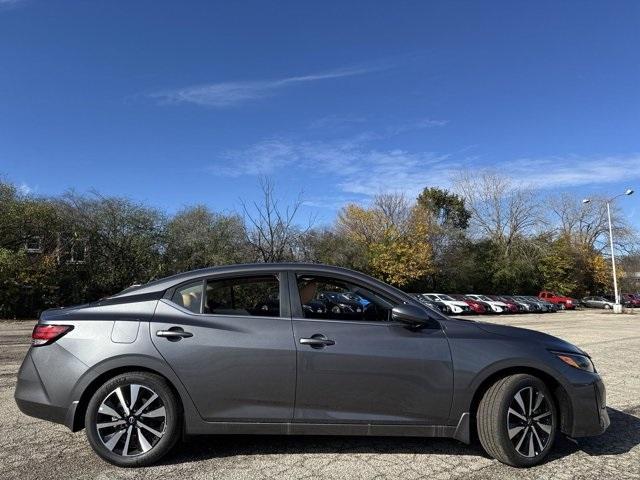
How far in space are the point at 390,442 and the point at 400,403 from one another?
759 mm

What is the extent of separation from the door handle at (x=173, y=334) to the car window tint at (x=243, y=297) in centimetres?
26

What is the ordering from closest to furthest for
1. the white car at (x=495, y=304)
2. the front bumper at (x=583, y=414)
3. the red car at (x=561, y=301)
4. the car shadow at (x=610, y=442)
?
the front bumper at (x=583, y=414) < the car shadow at (x=610, y=442) < the white car at (x=495, y=304) < the red car at (x=561, y=301)

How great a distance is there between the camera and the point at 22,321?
2016 cm

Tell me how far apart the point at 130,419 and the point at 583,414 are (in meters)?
3.58

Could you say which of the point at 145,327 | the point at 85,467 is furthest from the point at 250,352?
the point at 85,467

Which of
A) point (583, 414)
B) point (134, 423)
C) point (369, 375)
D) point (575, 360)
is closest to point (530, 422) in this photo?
point (583, 414)

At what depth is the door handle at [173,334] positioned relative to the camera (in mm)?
3904

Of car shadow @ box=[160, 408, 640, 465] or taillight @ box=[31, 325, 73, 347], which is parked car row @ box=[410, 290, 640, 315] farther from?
taillight @ box=[31, 325, 73, 347]

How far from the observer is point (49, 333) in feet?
13.0

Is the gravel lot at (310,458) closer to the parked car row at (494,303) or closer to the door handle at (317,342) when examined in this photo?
the door handle at (317,342)

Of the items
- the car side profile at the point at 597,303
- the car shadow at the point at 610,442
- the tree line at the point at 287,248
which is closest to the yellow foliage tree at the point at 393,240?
the tree line at the point at 287,248

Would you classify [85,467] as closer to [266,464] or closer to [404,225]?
[266,464]

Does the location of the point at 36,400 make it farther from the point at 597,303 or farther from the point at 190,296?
the point at 597,303

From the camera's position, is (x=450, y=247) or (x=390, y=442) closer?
(x=390, y=442)
